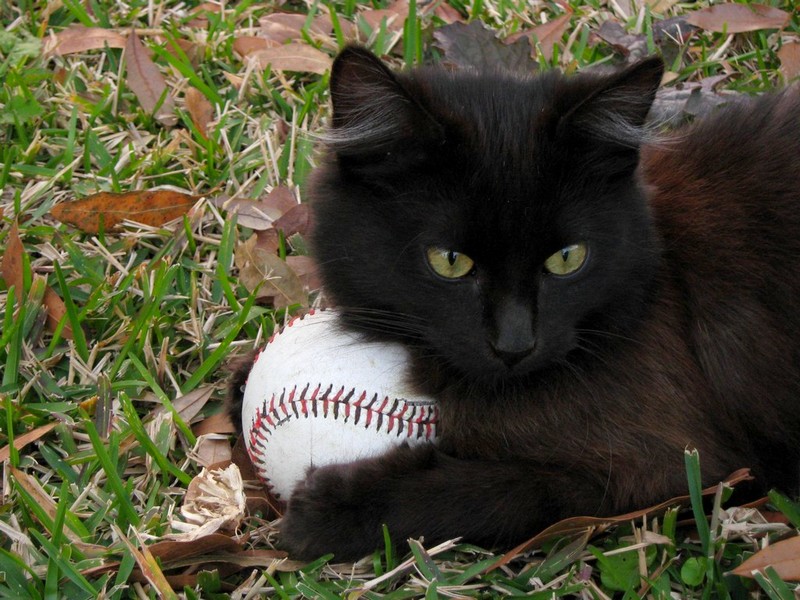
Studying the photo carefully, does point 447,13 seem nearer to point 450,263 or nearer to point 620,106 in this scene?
point 620,106

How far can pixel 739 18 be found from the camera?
14.5 feet

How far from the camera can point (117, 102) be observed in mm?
4211

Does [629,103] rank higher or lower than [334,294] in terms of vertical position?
higher

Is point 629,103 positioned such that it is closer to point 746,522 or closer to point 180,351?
point 746,522

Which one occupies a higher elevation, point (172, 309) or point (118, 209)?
point (118, 209)

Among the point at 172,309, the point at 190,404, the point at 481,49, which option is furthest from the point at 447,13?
the point at 190,404

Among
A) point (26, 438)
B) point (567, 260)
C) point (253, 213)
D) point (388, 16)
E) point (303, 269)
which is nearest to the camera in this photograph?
point (567, 260)

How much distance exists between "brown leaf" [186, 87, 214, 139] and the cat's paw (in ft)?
6.68

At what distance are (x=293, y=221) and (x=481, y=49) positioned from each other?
119 cm

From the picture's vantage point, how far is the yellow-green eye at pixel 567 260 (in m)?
2.48

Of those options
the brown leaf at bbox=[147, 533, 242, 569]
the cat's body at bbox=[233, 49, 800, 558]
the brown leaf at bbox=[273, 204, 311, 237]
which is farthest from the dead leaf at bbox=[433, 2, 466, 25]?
the brown leaf at bbox=[147, 533, 242, 569]

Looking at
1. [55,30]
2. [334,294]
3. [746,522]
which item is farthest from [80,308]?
[746,522]

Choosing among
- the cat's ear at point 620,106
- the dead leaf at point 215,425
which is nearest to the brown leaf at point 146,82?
the dead leaf at point 215,425

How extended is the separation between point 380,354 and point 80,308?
4.04 ft
